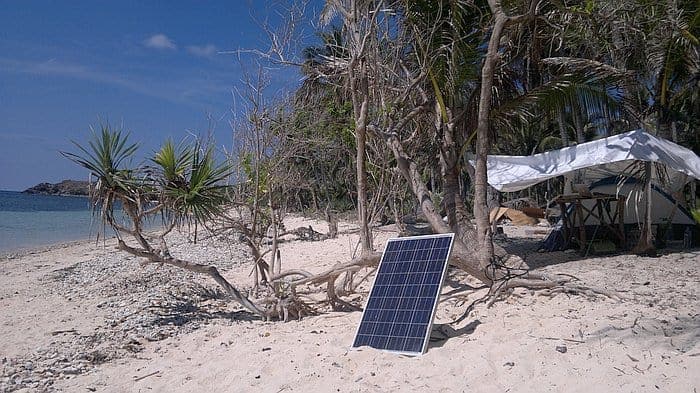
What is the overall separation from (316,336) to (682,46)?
9156 mm

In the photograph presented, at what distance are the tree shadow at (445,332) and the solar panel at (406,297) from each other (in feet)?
0.86

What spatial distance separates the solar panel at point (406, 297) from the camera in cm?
511

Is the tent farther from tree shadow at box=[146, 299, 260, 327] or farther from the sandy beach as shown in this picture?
tree shadow at box=[146, 299, 260, 327]

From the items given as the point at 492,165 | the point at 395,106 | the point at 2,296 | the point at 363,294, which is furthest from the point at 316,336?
the point at 2,296

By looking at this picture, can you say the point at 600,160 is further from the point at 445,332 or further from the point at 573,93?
the point at 445,332

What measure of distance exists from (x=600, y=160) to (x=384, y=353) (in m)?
5.21

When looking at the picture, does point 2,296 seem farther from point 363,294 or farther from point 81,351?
point 363,294

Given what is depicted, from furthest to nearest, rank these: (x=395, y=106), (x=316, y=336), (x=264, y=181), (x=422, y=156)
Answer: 1. (x=422, y=156)
2. (x=264, y=181)
3. (x=395, y=106)
4. (x=316, y=336)

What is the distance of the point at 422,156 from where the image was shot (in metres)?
11.4

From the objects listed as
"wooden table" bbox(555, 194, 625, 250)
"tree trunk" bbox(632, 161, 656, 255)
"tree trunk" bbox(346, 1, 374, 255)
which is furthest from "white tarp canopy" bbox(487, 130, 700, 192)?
"tree trunk" bbox(346, 1, 374, 255)

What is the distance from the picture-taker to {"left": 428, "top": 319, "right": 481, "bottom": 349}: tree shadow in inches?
208

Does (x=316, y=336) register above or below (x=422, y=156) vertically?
below

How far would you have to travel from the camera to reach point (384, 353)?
507 centimetres

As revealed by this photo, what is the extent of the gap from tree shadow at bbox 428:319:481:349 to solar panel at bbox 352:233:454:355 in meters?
0.26
